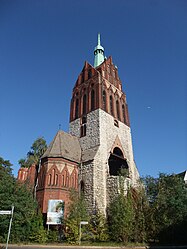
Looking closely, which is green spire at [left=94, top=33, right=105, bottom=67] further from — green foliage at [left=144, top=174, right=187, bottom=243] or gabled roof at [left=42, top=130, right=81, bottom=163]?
green foliage at [left=144, top=174, right=187, bottom=243]

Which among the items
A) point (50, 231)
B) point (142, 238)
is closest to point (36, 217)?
point (50, 231)

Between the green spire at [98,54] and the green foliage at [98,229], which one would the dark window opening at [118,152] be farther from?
the green spire at [98,54]

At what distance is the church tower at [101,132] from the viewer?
26455 millimetres

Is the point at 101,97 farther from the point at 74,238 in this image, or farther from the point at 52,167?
the point at 74,238

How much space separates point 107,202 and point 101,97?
53.2ft

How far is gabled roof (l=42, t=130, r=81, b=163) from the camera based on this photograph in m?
27.2

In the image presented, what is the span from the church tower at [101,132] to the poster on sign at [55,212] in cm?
433

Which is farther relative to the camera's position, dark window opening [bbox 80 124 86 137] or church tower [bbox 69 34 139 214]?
dark window opening [bbox 80 124 86 137]

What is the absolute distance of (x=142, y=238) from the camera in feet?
64.8

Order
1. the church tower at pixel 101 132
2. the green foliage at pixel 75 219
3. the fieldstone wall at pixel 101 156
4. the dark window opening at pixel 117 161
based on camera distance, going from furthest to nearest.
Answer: the dark window opening at pixel 117 161, the church tower at pixel 101 132, the fieldstone wall at pixel 101 156, the green foliage at pixel 75 219

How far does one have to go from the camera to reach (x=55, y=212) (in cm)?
2117

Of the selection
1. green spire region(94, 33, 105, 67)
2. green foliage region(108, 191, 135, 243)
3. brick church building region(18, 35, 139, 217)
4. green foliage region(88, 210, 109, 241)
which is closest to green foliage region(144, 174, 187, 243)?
green foliage region(108, 191, 135, 243)

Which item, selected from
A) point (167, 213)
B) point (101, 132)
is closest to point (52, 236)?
point (167, 213)

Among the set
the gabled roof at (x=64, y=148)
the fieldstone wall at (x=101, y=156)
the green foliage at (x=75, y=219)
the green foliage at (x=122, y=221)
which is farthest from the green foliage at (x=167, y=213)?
the gabled roof at (x=64, y=148)
